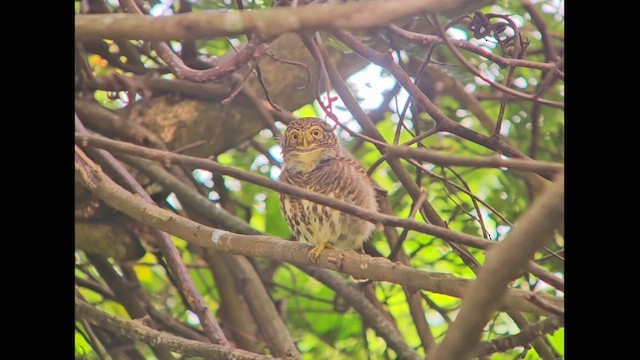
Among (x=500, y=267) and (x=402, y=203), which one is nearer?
(x=500, y=267)

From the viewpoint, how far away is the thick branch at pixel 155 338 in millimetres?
1605

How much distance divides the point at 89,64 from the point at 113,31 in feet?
2.73

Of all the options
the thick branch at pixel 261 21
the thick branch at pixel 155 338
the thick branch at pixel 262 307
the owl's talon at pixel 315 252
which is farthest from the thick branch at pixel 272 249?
the thick branch at pixel 261 21

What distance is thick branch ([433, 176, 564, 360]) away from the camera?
1039mm

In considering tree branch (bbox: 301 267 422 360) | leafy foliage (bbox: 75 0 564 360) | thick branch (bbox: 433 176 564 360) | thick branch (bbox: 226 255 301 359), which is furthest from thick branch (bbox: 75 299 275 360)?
thick branch (bbox: 433 176 564 360)

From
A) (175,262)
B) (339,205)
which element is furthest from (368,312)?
(339,205)

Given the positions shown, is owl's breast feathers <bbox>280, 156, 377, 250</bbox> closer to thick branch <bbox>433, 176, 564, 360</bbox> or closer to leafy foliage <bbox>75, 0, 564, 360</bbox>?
leafy foliage <bbox>75, 0, 564, 360</bbox>

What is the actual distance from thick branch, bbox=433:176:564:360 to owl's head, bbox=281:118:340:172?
651 mm

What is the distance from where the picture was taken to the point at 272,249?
5.09 feet

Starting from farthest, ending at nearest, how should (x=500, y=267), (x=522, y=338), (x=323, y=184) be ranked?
(x=323, y=184), (x=522, y=338), (x=500, y=267)

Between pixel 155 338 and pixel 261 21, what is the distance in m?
0.82

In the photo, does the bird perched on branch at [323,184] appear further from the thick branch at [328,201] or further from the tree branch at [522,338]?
the thick branch at [328,201]

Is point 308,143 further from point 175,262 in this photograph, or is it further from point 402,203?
point 175,262
